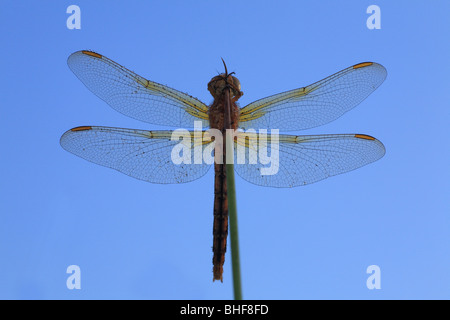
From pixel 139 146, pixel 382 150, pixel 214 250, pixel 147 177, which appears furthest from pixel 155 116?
pixel 382 150

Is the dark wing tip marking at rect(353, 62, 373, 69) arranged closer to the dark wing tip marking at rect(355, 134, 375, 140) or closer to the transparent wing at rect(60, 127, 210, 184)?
the dark wing tip marking at rect(355, 134, 375, 140)

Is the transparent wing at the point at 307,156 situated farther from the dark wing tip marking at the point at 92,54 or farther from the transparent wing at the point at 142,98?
the dark wing tip marking at the point at 92,54

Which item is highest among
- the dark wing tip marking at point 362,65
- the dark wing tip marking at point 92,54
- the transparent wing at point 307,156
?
the dark wing tip marking at point 92,54

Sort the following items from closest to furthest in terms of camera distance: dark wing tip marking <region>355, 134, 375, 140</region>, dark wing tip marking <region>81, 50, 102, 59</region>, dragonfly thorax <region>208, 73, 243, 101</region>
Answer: dragonfly thorax <region>208, 73, 243, 101</region> < dark wing tip marking <region>81, 50, 102, 59</region> < dark wing tip marking <region>355, 134, 375, 140</region>

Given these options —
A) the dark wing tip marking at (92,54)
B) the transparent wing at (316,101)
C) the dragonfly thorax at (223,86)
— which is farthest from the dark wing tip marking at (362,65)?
the dark wing tip marking at (92,54)

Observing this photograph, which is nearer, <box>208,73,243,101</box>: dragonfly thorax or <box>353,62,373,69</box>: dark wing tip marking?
<box>208,73,243,101</box>: dragonfly thorax

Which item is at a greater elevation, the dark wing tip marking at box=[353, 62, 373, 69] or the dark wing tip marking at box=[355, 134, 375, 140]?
the dark wing tip marking at box=[353, 62, 373, 69]

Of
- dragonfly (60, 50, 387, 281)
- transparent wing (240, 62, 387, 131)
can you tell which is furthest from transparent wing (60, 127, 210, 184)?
transparent wing (240, 62, 387, 131)
